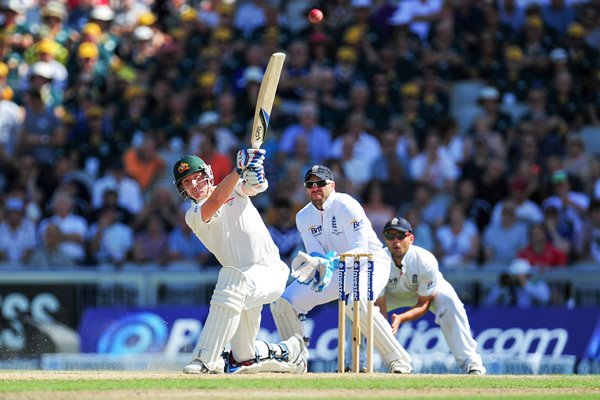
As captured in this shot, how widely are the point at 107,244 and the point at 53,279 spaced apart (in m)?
1.14

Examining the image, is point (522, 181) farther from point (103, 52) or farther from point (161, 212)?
point (103, 52)

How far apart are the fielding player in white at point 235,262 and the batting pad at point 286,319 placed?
1.98 ft

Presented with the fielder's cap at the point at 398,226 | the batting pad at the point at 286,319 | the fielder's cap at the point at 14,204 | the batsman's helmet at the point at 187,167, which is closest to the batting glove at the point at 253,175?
the batsman's helmet at the point at 187,167

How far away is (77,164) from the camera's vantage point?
18500 millimetres

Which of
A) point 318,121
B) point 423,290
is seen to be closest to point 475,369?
point 423,290

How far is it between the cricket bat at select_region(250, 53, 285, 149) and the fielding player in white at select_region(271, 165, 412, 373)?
3.09 ft

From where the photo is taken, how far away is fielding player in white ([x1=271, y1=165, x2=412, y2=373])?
12.0 meters

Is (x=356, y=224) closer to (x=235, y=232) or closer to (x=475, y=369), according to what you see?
(x=235, y=232)

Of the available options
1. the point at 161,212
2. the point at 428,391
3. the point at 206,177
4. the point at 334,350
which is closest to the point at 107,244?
the point at 161,212

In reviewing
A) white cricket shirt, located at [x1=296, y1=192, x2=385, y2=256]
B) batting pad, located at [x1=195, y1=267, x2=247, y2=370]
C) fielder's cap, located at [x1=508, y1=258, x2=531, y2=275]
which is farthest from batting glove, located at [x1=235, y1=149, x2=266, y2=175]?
fielder's cap, located at [x1=508, y1=258, x2=531, y2=275]

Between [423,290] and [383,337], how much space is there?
1214mm

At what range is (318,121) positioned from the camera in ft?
61.0

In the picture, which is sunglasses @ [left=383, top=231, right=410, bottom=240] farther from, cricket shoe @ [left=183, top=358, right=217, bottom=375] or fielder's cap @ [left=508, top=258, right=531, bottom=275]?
cricket shoe @ [left=183, top=358, right=217, bottom=375]

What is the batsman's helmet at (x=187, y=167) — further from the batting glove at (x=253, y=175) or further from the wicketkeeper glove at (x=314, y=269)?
the wicketkeeper glove at (x=314, y=269)
